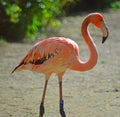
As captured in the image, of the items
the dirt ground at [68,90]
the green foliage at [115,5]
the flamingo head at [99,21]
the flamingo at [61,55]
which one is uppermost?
the green foliage at [115,5]

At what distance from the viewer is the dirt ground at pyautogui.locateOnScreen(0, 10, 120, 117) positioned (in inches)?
291

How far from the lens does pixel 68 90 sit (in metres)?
8.74

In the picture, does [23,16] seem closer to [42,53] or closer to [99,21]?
[42,53]

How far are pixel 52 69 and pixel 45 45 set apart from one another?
33cm

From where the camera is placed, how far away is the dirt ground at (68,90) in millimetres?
7402

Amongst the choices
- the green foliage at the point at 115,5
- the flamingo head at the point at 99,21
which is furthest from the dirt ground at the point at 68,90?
the green foliage at the point at 115,5

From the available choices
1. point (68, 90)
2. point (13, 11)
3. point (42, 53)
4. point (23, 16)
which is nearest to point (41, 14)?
point (23, 16)

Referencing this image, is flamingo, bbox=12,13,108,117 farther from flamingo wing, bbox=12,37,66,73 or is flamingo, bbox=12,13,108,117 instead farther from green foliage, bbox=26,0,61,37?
green foliage, bbox=26,0,61,37

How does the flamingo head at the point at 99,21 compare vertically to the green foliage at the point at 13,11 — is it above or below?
below

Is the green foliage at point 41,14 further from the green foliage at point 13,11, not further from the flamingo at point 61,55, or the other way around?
the flamingo at point 61,55

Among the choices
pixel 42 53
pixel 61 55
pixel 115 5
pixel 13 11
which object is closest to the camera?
pixel 61 55

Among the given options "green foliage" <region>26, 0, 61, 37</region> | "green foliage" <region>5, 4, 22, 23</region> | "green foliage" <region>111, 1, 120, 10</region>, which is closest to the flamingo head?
"green foliage" <region>5, 4, 22, 23</region>

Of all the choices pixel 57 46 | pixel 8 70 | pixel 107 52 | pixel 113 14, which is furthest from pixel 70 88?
pixel 113 14

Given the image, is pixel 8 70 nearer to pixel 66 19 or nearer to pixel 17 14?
pixel 17 14
